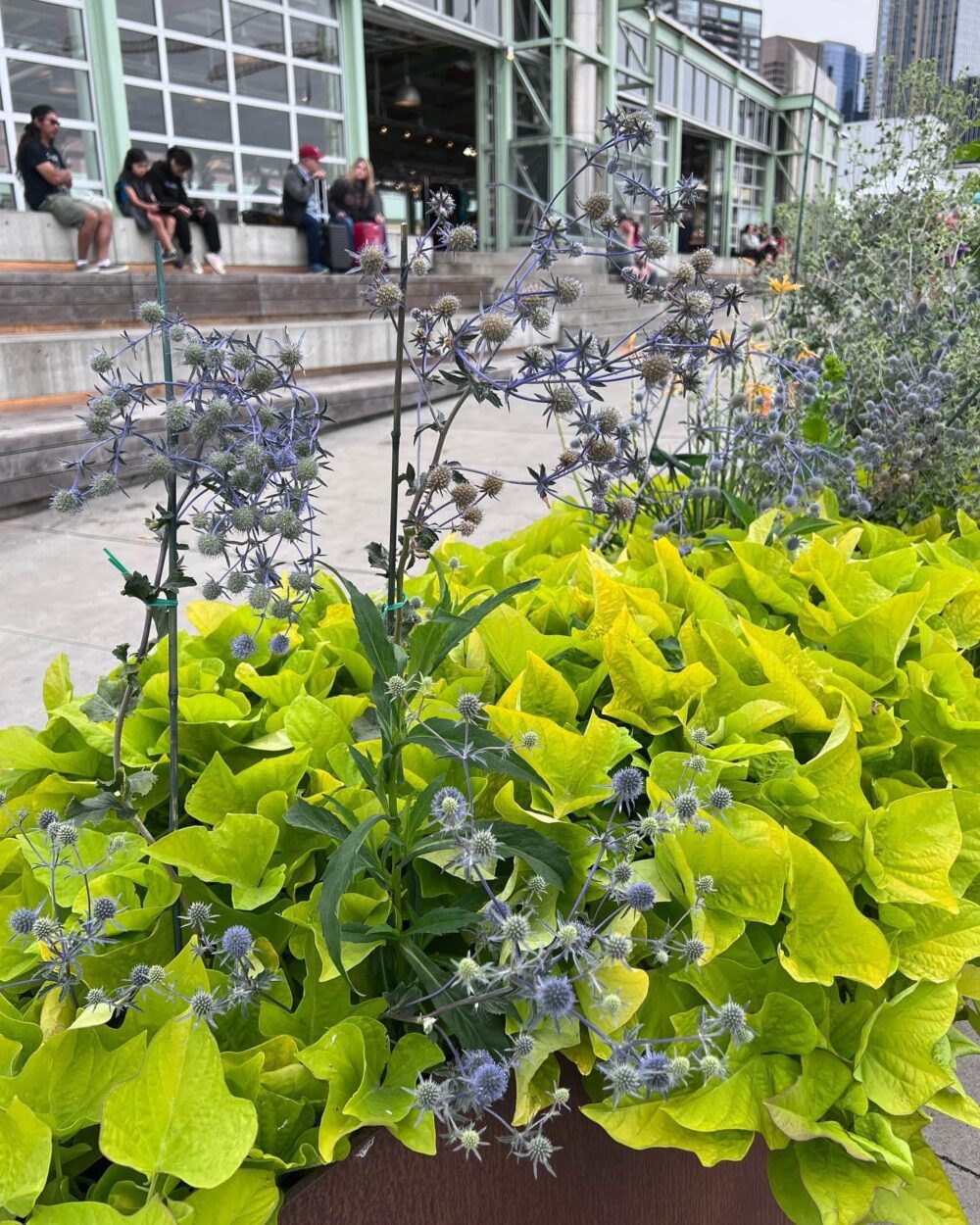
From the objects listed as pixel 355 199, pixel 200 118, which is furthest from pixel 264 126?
pixel 355 199

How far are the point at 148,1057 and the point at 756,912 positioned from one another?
2.31 feet

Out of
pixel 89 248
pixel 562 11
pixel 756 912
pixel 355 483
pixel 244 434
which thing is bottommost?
pixel 355 483

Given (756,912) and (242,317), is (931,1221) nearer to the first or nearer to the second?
(756,912)

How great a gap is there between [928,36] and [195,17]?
41.0ft

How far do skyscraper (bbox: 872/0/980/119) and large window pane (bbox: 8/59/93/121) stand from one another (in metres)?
11.0

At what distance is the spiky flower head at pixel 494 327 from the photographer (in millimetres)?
1147

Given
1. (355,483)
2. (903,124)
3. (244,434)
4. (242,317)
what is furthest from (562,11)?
(244,434)

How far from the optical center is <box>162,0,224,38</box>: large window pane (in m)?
13.3

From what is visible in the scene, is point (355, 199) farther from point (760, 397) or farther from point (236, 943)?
point (236, 943)

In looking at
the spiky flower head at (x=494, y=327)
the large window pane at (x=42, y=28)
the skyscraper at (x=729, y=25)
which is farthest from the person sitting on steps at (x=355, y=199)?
the skyscraper at (x=729, y=25)

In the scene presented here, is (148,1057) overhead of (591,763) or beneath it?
beneath

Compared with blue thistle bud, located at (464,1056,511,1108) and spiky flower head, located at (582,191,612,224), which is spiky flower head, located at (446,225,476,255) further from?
blue thistle bud, located at (464,1056,511,1108)

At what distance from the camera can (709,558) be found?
239cm

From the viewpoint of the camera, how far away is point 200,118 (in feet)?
45.7
